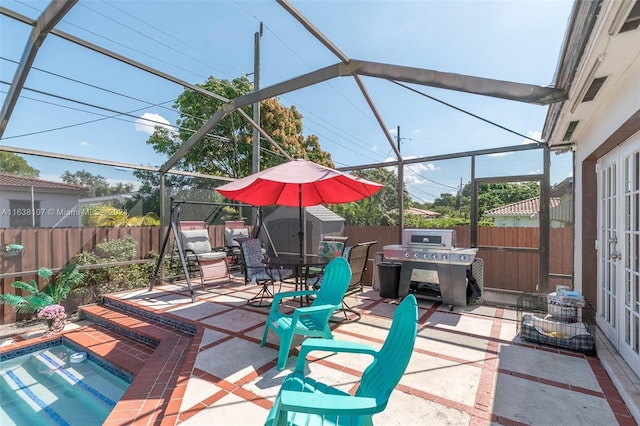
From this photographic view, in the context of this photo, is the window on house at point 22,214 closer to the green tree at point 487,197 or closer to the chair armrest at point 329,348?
the chair armrest at point 329,348

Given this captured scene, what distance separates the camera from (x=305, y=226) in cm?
759

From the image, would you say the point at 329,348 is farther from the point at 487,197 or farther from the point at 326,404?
the point at 487,197

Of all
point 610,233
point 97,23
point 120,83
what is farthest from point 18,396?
point 120,83

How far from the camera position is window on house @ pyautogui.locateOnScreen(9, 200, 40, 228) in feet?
14.9

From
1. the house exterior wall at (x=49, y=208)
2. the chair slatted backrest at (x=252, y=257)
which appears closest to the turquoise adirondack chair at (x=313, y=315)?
the chair slatted backrest at (x=252, y=257)

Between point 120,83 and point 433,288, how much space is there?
398 inches

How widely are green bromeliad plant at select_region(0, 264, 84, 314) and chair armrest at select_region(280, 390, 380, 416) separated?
17.3ft

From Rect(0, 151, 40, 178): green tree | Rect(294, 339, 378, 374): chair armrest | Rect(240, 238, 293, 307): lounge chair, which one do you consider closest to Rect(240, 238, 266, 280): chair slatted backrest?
Rect(240, 238, 293, 307): lounge chair

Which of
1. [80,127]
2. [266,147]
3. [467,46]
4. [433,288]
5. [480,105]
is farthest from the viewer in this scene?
[266,147]

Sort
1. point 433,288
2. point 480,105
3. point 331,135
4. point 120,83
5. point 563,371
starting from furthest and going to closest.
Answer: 1. point 331,135
2. point 120,83
3. point 433,288
4. point 480,105
5. point 563,371

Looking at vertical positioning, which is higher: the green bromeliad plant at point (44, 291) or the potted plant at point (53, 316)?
the green bromeliad plant at point (44, 291)

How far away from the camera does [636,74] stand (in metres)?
2.15

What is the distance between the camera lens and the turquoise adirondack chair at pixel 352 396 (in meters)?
1.31

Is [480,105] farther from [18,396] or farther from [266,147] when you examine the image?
[266,147]
